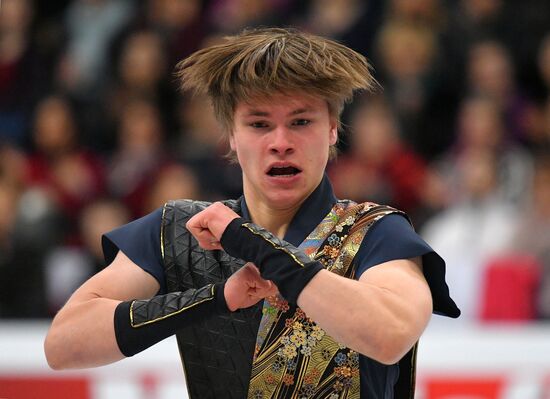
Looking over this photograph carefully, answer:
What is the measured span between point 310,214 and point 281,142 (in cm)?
33

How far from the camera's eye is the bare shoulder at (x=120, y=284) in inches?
140

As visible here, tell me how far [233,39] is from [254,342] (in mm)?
1011

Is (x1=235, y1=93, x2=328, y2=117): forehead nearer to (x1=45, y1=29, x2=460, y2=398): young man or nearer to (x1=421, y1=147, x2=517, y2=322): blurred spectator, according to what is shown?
(x1=45, y1=29, x2=460, y2=398): young man

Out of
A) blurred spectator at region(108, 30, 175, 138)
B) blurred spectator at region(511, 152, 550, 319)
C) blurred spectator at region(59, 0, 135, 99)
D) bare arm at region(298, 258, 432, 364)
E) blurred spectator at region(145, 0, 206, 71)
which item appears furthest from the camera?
blurred spectator at region(59, 0, 135, 99)

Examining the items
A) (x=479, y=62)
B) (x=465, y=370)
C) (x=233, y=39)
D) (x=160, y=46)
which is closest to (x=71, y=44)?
(x=160, y=46)

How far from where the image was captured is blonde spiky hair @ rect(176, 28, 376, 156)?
3.41m

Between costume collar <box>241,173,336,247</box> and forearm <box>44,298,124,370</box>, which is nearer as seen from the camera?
forearm <box>44,298,124,370</box>

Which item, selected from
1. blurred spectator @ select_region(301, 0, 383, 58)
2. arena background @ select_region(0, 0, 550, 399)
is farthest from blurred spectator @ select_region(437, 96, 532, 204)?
blurred spectator @ select_region(301, 0, 383, 58)

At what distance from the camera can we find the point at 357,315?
3.11 metres

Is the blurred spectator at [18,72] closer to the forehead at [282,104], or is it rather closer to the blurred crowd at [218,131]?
the blurred crowd at [218,131]

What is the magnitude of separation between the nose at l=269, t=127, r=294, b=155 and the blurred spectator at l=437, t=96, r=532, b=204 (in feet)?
16.3

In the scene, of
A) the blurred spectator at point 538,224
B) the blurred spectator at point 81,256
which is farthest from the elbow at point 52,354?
the blurred spectator at point 538,224

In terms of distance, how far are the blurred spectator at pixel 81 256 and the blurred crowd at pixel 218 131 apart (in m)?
0.01

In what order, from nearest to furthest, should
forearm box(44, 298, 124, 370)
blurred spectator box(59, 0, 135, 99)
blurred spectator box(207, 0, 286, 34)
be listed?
forearm box(44, 298, 124, 370) → blurred spectator box(207, 0, 286, 34) → blurred spectator box(59, 0, 135, 99)
